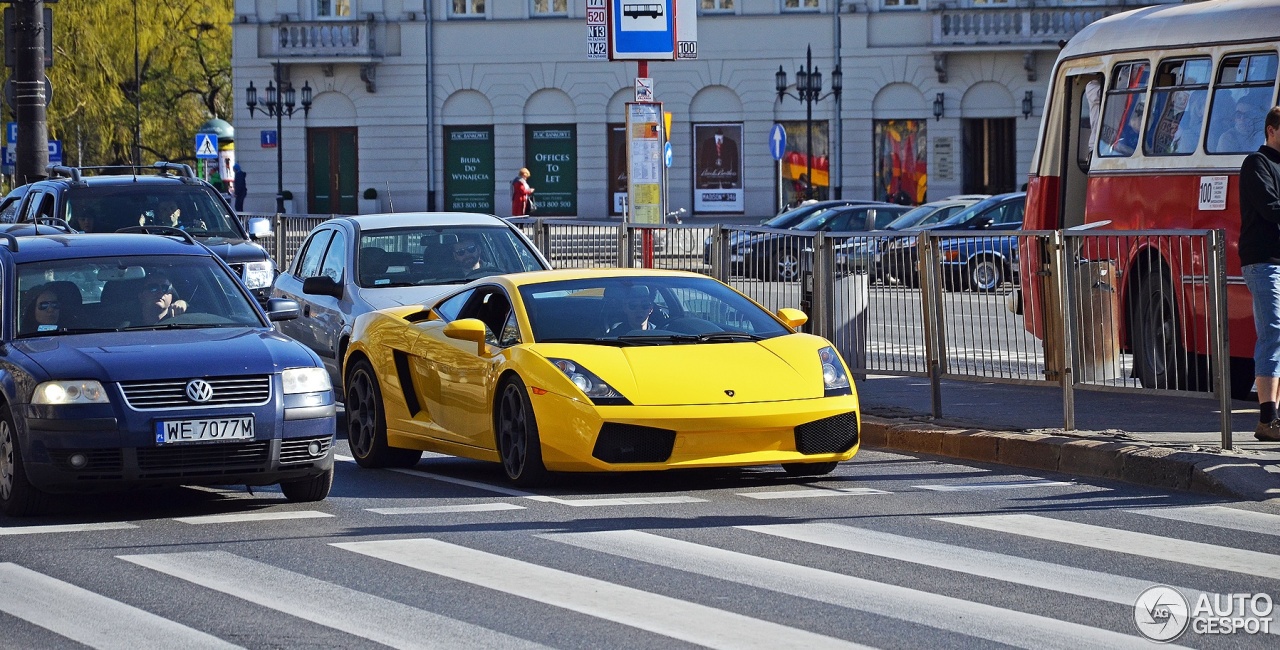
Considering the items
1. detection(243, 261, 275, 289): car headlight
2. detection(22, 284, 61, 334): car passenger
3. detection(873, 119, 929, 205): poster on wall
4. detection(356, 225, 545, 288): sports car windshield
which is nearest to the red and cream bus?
detection(356, 225, 545, 288): sports car windshield

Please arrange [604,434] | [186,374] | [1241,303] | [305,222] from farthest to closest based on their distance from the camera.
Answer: [305,222]
[1241,303]
[604,434]
[186,374]

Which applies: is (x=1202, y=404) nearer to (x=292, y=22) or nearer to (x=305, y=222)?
(x=305, y=222)

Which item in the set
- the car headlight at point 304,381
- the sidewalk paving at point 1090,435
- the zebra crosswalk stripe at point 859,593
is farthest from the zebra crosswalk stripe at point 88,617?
the sidewalk paving at point 1090,435

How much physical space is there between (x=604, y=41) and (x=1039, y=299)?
24.0 ft

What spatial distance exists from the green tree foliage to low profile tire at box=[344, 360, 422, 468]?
46123 millimetres

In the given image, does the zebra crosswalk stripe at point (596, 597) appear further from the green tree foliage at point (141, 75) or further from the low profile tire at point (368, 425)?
the green tree foliage at point (141, 75)

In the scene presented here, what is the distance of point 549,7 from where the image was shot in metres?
61.5

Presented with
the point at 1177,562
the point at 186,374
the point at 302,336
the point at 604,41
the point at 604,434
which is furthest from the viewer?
the point at 604,41

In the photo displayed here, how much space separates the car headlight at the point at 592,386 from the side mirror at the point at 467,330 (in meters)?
0.76

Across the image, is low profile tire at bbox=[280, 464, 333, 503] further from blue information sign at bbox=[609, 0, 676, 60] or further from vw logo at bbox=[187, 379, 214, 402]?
blue information sign at bbox=[609, 0, 676, 60]

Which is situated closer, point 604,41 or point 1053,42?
point 604,41

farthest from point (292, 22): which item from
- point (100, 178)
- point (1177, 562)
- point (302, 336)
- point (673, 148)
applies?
point (1177, 562)

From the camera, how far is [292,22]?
61.3 meters

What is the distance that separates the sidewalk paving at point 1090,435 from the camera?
10.4 m
